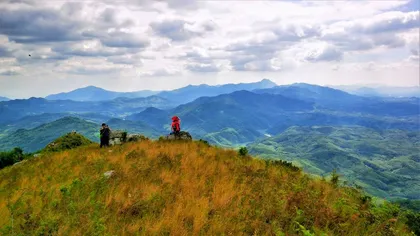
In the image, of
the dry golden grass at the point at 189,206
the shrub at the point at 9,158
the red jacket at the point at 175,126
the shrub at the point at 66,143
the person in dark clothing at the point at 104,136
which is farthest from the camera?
the shrub at the point at 9,158

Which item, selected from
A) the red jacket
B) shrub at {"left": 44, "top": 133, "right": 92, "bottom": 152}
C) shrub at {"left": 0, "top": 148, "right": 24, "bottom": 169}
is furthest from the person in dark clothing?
shrub at {"left": 0, "top": 148, "right": 24, "bottom": 169}

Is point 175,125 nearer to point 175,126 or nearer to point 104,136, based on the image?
point 175,126

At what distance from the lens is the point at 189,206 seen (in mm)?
8820

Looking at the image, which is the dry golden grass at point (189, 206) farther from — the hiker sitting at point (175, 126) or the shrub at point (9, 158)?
the shrub at point (9, 158)

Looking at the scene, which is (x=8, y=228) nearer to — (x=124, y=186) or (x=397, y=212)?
(x=124, y=186)

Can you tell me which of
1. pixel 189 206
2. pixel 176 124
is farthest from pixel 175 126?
pixel 189 206

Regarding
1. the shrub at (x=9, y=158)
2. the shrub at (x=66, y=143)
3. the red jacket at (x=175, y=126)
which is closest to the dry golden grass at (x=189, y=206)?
the red jacket at (x=175, y=126)

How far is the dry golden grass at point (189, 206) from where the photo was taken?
7.54 metres

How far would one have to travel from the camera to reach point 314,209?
29.9ft

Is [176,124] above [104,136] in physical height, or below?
above

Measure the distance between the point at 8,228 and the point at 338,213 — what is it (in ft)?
30.3

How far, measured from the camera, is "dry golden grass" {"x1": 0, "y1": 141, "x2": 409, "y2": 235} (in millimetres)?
7536

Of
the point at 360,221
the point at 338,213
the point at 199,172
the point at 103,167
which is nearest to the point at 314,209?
the point at 338,213

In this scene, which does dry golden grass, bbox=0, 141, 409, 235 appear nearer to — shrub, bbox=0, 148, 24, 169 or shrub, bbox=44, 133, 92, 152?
shrub, bbox=44, 133, 92, 152
